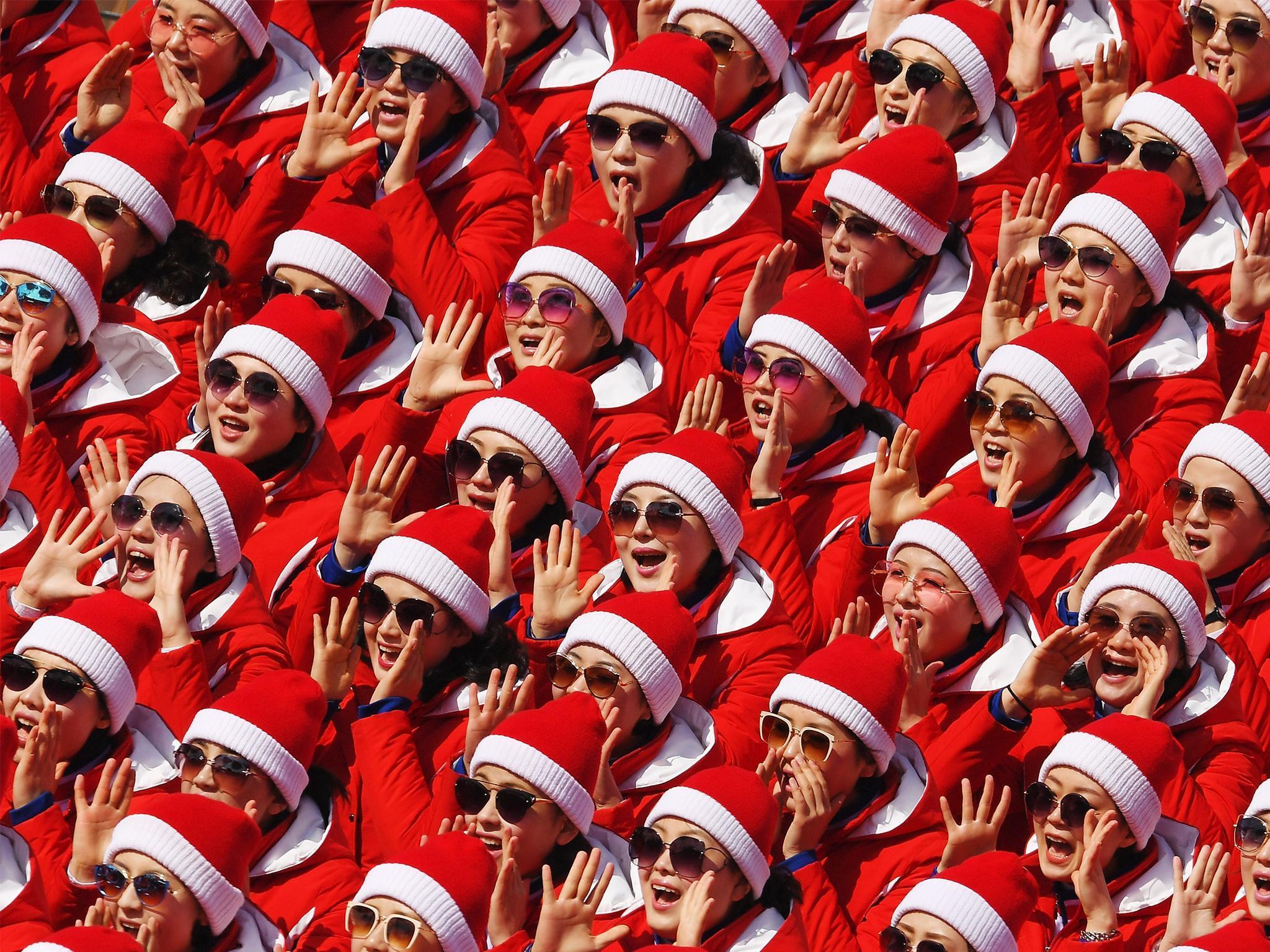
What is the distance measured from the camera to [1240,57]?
12359mm

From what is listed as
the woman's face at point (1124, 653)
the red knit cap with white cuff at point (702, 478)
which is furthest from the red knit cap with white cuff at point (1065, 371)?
the red knit cap with white cuff at point (702, 478)

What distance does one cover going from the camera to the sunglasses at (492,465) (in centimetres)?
1116

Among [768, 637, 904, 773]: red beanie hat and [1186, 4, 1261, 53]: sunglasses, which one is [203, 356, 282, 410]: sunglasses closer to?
[768, 637, 904, 773]: red beanie hat

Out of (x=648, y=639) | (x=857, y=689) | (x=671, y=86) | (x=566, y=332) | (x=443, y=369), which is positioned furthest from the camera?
(x=671, y=86)

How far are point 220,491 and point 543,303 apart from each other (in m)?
1.17

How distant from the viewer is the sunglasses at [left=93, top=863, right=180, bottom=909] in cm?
1011

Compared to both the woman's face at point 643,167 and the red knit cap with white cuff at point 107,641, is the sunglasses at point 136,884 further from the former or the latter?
the woman's face at point 643,167

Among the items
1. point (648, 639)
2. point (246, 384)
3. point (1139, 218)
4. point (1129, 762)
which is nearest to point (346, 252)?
point (246, 384)

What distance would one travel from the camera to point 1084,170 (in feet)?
40.7

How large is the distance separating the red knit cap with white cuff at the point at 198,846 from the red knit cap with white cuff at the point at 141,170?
2.49m

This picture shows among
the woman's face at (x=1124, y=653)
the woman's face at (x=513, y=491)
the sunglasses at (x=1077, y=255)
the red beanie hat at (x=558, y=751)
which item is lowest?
the red beanie hat at (x=558, y=751)

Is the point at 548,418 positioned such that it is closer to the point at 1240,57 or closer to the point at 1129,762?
the point at 1129,762

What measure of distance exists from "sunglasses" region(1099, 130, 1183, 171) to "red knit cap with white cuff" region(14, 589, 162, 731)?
11.1 ft

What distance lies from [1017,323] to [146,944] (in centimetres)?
330
